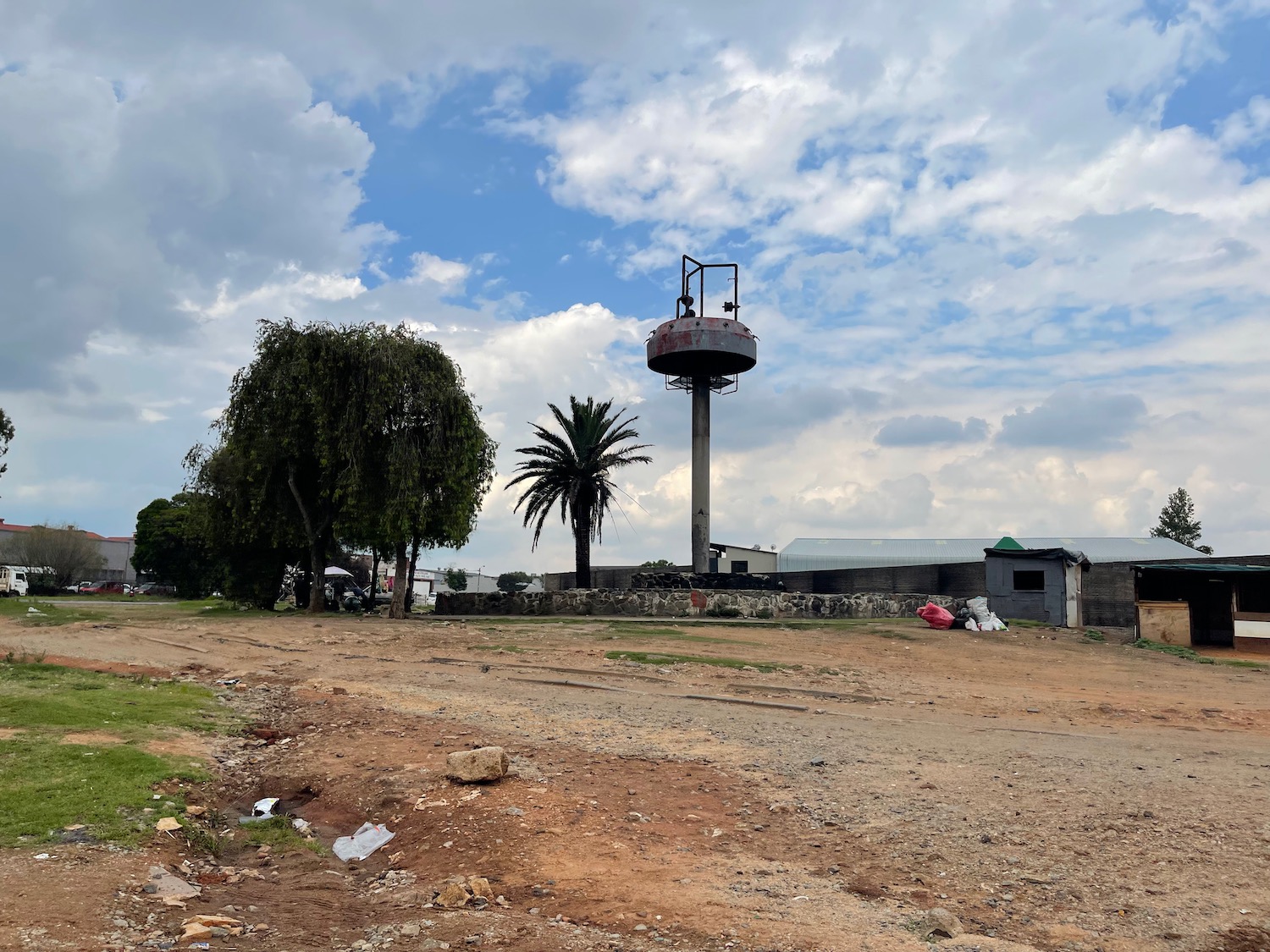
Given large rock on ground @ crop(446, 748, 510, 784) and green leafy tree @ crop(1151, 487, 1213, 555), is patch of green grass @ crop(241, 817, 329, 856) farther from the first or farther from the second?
green leafy tree @ crop(1151, 487, 1213, 555)

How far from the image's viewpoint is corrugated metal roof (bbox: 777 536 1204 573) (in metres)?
47.7

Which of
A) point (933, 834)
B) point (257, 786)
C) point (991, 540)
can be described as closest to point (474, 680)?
point (257, 786)

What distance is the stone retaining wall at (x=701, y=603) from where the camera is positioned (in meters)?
30.8

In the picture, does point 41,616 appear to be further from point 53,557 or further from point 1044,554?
point 53,557

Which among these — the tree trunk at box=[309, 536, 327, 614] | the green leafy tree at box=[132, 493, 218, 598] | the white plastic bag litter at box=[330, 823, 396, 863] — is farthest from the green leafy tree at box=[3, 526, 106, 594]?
the white plastic bag litter at box=[330, 823, 396, 863]

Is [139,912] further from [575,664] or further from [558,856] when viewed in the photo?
[575,664]

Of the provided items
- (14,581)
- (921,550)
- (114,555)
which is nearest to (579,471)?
(921,550)

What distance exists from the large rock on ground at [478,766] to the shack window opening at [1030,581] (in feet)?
86.6

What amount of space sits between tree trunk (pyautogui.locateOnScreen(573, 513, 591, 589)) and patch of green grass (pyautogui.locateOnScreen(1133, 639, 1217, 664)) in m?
20.8

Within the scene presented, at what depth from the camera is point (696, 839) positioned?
6629 mm

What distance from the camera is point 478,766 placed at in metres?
7.77

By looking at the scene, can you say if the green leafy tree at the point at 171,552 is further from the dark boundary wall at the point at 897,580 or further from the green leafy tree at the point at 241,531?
the dark boundary wall at the point at 897,580

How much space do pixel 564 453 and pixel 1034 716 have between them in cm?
2693

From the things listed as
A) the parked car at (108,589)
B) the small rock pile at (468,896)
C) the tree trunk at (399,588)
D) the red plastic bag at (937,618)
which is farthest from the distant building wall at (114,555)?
the small rock pile at (468,896)
